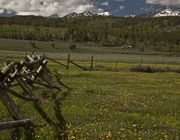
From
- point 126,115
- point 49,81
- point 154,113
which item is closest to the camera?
point 126,115

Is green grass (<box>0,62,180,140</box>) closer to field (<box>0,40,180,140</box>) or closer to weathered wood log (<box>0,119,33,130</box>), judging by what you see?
field (<box>0,40,180,140</box>)

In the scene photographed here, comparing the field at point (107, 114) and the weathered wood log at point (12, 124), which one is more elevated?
the weathered wood log at point (12, 124)

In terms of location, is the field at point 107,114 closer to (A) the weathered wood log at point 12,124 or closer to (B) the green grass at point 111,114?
(B) the green grass at point 111,114

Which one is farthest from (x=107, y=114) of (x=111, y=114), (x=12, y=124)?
(x=12, y=124)

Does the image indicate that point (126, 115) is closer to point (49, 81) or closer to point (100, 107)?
point (100, 107)

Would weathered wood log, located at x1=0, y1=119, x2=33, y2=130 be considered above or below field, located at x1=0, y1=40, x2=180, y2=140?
above

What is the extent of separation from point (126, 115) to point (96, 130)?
12.7 ft

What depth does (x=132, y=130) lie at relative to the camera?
1736cm

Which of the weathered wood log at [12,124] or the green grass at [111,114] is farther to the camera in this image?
the green grass at [111,114]

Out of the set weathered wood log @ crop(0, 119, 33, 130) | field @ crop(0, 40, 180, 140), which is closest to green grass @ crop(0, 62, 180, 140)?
field @ crop(0, 40, 180, 140)

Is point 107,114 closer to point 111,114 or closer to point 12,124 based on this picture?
point 111,114

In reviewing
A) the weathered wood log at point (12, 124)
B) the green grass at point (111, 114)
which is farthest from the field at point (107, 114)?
the weathered wood log at point (12, 124)

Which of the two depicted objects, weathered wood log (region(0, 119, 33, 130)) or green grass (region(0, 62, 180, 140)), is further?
green grass (region(0, 62, 180, 140))

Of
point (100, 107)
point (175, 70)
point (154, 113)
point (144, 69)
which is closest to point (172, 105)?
point (154, 113)
